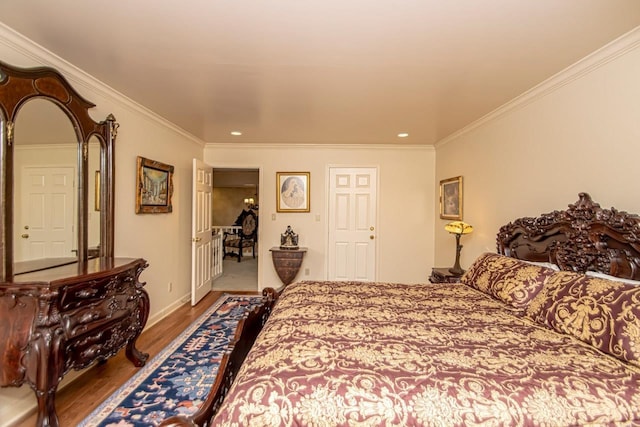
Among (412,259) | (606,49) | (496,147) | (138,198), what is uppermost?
(606,49)

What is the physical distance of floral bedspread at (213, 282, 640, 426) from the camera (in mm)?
1000

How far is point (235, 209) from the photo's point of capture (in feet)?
34.3

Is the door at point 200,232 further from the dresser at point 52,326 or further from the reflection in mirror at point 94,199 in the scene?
the dresser at point 52,326

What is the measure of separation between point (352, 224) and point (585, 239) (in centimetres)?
315

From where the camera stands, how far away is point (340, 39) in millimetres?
1792

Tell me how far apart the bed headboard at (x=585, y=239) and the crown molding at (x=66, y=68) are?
3693 millimetres

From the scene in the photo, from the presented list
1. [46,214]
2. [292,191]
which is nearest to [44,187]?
[46,214]

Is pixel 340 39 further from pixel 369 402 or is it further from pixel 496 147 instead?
pixel 496 147

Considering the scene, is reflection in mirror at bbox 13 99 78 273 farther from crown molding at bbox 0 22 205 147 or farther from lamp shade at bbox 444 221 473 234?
lamp shade at bbox 444 221 473 234

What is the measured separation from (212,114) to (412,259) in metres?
3.58

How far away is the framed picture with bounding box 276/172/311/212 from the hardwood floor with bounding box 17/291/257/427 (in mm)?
2232

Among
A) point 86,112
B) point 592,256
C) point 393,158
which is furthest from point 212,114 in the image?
point 592,256

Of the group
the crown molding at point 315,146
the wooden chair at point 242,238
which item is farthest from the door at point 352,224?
the wooden chair at point 242,238

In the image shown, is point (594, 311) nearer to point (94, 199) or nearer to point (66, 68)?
point (94, 199)
